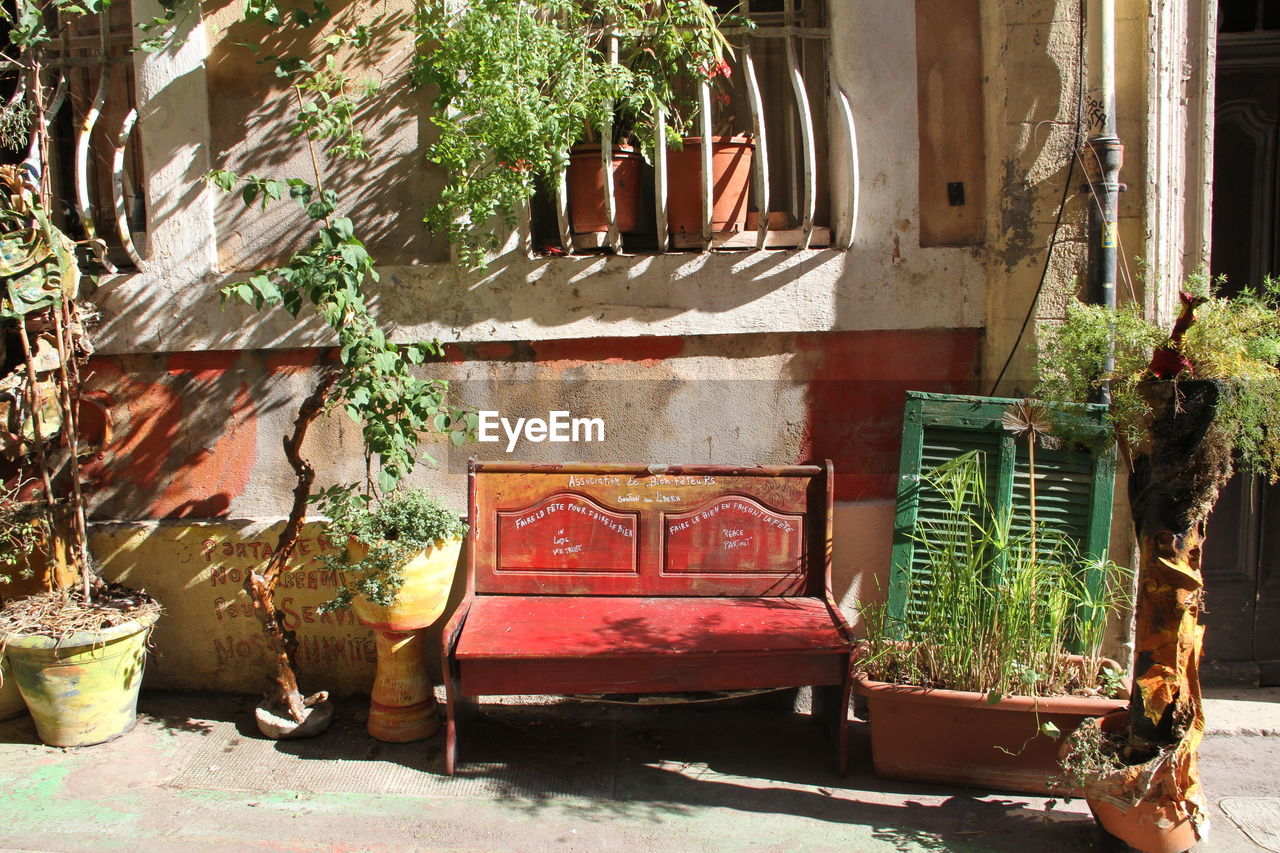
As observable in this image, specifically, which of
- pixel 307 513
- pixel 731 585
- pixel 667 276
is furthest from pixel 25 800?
pixel 667 276

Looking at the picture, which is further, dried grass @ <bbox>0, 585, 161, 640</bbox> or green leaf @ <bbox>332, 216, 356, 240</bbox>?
dried grass @ <bbox>0, 585, 161, 640</bbox>

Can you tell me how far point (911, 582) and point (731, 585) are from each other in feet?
2.59

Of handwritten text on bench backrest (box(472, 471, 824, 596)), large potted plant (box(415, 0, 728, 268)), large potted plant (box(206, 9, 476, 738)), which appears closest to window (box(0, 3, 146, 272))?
large potted plant (box(206, 9, 476, 738))

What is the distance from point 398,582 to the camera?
3.88m

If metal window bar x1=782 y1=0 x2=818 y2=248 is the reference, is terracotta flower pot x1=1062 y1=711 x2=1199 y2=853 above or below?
below

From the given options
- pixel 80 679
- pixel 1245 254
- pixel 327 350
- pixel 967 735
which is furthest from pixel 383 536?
pixel 1245 254

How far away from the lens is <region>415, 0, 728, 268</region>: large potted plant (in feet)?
12.9

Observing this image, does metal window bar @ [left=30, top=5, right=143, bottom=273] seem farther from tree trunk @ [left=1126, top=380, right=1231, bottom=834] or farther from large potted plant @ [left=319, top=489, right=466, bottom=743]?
tree trunk @ [left=1126, top=380, right=1231, bottom=834]

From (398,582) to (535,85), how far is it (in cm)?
214

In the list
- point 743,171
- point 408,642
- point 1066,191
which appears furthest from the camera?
point 743,171

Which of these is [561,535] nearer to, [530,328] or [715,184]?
[530,328]

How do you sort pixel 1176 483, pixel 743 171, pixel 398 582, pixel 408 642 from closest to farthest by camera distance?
pixel 1176 483, pixel 398 582, pixel 408 642, pixel 743 171

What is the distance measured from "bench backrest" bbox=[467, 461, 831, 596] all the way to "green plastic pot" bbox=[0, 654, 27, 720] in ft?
6.93

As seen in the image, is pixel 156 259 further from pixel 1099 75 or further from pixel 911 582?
pixel 1099 75
